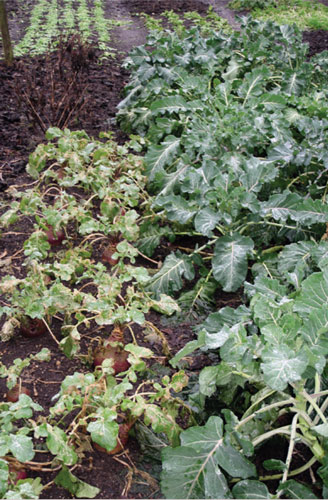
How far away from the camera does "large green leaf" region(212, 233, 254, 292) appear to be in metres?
2.93

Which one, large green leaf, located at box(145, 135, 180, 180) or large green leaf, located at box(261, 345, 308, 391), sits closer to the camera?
large green leaf, located at box(261, 345, 308, 391)

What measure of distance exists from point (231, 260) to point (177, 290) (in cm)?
40

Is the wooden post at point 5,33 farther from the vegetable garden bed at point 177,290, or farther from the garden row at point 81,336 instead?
the garden row at point 81,336

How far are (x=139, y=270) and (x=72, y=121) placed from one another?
303 cm

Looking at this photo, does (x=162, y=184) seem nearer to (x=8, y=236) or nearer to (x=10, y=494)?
(x=8, y=236)

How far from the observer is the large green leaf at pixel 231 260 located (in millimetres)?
2928

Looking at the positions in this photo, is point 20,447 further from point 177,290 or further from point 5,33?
point 5,33

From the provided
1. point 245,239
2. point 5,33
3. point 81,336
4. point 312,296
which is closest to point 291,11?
point 5,33

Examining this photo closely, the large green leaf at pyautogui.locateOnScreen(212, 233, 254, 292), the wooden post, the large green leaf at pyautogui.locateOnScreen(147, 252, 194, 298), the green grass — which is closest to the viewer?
the large green leaf at pyautogui.locateOnScreen(212, 233, 254, 292)

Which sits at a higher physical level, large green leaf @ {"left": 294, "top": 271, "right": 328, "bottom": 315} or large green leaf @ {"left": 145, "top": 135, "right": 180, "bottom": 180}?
large green leaf @ {"left": 294, "top": 271, "right": 328, "bottom": 315}

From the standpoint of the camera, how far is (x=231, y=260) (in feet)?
9.72

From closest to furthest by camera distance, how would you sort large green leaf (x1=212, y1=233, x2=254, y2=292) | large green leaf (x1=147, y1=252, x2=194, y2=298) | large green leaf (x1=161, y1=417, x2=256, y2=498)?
large green leaf (x1=161, y1=417, x2=256, y2=498), large green leaf (x1=212, y1=233, x2=254, y2=292), large green leaf (x1=147, y1=252, x2=194, y2=298)

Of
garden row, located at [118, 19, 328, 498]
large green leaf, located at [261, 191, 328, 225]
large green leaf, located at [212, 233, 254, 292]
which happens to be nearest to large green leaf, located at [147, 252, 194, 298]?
garden row, located at [118, 19, 328, 498]

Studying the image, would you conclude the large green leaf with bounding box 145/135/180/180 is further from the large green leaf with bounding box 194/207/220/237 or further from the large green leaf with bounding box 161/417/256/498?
the large green leaf with bounding box 161/417/256/498
